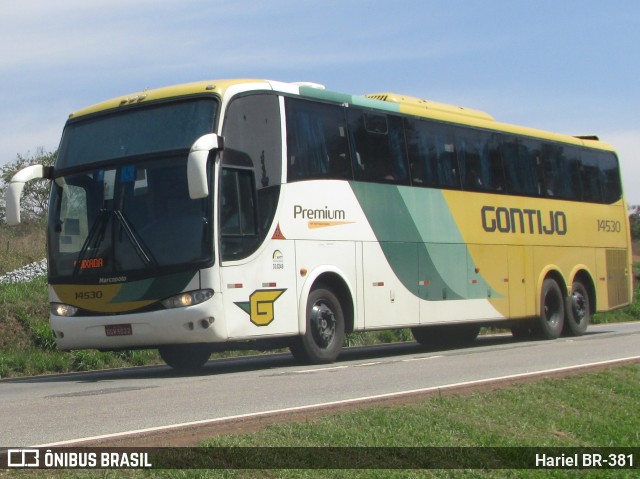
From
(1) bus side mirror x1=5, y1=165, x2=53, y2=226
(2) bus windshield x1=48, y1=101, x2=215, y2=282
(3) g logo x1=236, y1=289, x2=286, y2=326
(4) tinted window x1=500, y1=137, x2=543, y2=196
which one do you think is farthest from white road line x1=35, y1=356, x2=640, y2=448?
(4) tinted window x1=500, y1=137, x2=543, y2=196

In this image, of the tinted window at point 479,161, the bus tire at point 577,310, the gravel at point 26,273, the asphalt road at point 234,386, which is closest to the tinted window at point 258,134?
the asphalt road at point 234,386

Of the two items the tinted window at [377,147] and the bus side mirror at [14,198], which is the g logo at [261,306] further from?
the bus side mirror at [14,198]

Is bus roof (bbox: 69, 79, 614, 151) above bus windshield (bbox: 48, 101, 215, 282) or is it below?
above

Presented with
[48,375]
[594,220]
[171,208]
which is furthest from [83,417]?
[594,220]

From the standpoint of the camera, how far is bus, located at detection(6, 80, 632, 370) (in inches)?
567

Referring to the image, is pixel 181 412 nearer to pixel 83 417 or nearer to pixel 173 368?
pixel 83 417

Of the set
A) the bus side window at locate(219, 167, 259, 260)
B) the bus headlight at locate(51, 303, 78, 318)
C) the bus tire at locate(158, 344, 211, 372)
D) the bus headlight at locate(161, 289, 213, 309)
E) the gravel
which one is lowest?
the bus tire at locate(158, 344, 211, 372)

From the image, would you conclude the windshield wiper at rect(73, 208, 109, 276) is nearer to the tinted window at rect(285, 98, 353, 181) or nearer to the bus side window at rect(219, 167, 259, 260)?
the bus side window at rect(219, 167, 259, 260)

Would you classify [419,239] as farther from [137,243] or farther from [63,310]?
[63,310]

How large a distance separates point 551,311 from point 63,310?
10.9 m

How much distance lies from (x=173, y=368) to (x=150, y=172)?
3988 mm

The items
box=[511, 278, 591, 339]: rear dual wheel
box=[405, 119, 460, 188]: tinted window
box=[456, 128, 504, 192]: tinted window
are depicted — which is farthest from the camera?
box=[511, 278, 591, 339]: rear dual wheel

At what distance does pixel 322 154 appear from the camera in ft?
53.7

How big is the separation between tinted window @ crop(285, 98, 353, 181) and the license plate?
2969 millimetres
